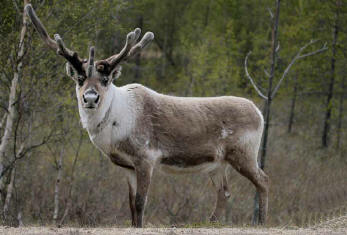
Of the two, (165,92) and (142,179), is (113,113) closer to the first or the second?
(142,179)

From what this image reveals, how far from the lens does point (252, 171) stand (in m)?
7.53

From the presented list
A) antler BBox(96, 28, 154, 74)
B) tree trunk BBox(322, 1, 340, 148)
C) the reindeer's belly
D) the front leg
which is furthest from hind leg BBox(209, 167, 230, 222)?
tree trunk BBox(322, 1, 340, 148)

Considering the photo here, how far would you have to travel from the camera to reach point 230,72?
16.8 metres

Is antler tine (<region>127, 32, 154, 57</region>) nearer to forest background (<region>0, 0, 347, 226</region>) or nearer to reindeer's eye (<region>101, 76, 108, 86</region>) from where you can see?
reindeer's eye (<region>101, 76, 108, 86</region>)

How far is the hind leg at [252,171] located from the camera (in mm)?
7430

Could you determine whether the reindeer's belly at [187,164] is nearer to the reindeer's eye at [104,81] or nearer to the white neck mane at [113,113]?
the white neck mane at [113,113]

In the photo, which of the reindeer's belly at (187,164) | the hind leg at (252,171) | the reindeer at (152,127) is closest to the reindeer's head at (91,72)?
the reindeer at (152,127)

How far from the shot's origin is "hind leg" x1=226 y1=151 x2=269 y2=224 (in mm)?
7430

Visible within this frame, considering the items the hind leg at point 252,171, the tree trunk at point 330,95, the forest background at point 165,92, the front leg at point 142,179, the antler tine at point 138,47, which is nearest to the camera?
the front leg at point 142,179

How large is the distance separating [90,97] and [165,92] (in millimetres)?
8783

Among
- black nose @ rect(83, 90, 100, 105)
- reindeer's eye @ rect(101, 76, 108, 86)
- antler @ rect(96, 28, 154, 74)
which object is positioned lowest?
black nose @ rect(83, 90, 100, 105)

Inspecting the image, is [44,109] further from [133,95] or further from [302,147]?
[302,147]

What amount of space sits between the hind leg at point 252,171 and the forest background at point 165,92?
11.0ft

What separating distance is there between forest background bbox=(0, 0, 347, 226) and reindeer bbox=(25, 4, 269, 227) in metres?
2.96
